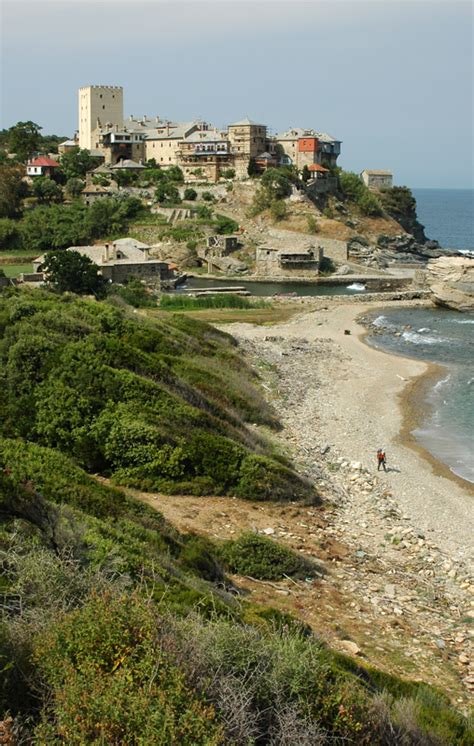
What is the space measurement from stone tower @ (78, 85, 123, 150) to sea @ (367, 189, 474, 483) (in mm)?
50823

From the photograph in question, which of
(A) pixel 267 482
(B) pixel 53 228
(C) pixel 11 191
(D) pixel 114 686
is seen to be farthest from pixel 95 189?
(D) pixel 114 686

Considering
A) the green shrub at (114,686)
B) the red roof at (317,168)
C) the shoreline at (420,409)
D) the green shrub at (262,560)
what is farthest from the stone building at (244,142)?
the green shrub at (114,686)

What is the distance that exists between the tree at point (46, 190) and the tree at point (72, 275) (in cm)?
3979

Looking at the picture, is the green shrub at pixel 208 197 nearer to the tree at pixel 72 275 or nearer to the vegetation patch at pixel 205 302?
the vegetation patch at pixel 205 302

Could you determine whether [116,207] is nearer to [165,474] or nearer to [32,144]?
[32,144]

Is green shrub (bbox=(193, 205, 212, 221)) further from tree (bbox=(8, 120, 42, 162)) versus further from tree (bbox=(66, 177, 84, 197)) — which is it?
tree (bbox=(8, 120, 42, 162))

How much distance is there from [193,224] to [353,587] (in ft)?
220

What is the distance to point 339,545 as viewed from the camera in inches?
615

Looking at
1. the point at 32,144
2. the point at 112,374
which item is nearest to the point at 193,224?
the point at 32,144

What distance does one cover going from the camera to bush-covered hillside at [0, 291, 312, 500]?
1712cm

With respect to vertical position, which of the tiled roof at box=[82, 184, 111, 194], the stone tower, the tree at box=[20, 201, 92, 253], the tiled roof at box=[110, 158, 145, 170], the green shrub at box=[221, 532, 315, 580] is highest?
the stone tower

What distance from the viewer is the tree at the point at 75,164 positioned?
285 ft

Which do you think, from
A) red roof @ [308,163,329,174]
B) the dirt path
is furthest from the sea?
red roof @ [308,163,329,174]

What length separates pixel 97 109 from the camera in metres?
92.6
